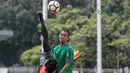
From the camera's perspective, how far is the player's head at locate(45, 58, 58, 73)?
5105 mm

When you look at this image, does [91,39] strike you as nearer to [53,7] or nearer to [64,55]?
[53,7]

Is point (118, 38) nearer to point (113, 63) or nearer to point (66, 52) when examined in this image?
point (113, 63)

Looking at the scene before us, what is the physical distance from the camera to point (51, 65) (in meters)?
5.14

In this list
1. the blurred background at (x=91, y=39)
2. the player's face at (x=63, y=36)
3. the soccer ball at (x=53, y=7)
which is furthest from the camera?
the blurred background at (x=91, y=39)

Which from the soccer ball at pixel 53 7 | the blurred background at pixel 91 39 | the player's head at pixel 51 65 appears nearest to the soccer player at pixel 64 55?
the player's head at pixel 51 65

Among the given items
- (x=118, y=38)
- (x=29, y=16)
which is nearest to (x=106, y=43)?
(x=118, y=38)

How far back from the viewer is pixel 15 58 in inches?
1919

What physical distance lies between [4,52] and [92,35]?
1878 centimetres

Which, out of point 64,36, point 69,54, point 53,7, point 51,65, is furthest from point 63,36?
point 53,7

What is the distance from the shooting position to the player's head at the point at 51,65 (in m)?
5.11

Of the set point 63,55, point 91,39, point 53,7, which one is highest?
point 53,7

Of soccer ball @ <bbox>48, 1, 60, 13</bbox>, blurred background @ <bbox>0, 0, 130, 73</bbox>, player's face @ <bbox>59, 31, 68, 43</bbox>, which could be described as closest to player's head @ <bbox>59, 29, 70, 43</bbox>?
player's face @ <bbox>59, 31, 68, 43</bbox>

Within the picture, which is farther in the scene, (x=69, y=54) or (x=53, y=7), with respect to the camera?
→ (x=53, y=7)

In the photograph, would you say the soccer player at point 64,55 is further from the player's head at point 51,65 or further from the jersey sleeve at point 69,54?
the player's head at point 51,65
